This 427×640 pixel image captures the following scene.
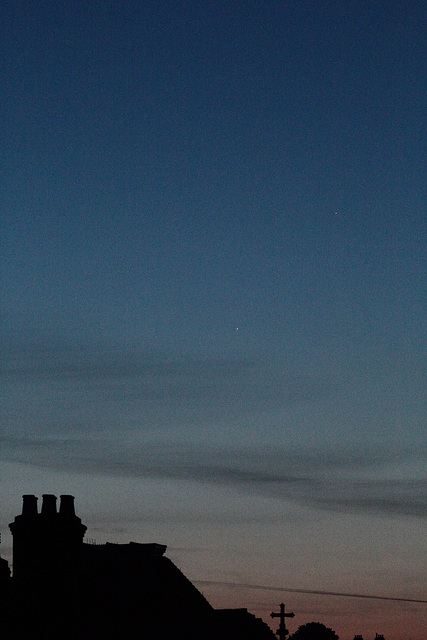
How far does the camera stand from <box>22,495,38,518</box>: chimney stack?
39125 millimetres

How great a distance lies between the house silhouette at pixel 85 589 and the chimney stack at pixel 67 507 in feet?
0.12

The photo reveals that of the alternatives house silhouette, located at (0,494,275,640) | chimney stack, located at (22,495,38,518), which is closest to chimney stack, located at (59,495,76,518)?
house silhouette, located at (0,494,275,640)

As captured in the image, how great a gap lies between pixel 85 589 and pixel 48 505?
4020mm

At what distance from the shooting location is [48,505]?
3950 centimetres

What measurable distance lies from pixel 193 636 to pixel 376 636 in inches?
4639

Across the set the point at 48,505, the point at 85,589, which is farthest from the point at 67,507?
the point at 85,589

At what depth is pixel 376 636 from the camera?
157m

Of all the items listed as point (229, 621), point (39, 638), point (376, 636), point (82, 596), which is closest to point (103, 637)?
point (82, 596)

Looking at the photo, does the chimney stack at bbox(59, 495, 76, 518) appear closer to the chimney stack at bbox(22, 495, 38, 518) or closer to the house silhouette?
the house silhouette

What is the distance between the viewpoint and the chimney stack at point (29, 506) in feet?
128

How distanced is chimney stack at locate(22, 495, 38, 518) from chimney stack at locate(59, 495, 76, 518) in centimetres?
98

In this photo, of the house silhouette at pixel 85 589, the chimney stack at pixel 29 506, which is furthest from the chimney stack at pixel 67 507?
the chimney stack at pixel 29 506

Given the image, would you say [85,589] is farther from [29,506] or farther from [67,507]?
[29,506]

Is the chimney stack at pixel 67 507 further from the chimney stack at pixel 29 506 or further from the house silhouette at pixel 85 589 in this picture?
the chimney stack at pixel 29 506
